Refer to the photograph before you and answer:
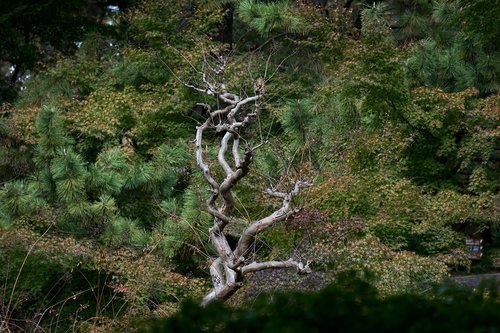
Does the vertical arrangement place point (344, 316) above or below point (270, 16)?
above

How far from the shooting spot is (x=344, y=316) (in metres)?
2.10

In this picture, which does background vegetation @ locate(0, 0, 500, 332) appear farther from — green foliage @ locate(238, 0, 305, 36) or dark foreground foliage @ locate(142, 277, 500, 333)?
dark foreground foliage @ locate(142, 277, 500, 333)

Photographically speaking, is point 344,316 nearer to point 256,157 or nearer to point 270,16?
point 256,157

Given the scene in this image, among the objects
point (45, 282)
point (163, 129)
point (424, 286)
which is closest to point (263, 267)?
point (424, 286)

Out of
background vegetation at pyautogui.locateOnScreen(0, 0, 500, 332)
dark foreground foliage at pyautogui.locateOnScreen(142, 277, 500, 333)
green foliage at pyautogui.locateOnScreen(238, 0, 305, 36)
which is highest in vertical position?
dark foreground foliage at pyautogui.locateOnScreen(142, 277, 500, 333)

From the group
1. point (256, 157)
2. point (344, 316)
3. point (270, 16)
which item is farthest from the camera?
point (270, 16)

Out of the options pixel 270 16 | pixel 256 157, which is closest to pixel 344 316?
pixel 256 157

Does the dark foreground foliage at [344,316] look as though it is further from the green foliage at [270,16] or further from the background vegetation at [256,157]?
the green foliage at [270,16]

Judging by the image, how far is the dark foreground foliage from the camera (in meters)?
2.01

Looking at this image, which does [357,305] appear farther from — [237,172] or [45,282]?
[45,282]

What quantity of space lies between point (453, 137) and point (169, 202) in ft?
12.8

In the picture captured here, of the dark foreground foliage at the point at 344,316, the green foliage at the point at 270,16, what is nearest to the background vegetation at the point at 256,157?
the green foliage at the point at 270,16

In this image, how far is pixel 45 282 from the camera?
30.2ft

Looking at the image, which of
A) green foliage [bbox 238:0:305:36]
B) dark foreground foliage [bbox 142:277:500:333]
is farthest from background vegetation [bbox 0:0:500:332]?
dark foreground foliage [bbox 142:277:500:333]
